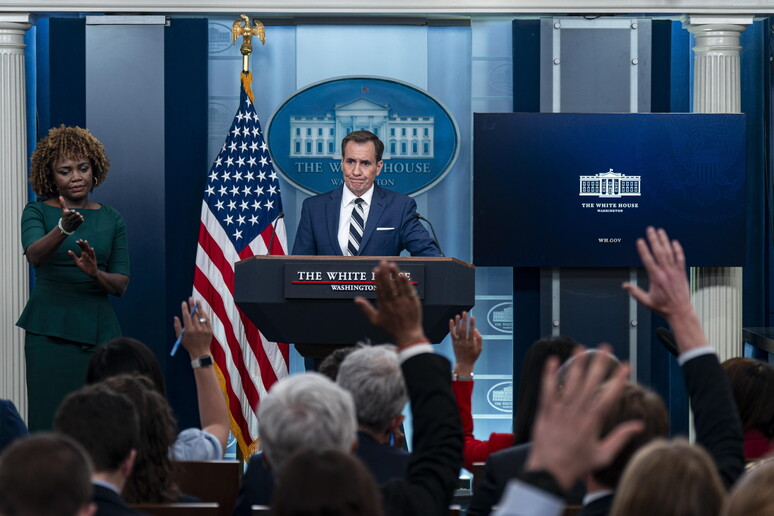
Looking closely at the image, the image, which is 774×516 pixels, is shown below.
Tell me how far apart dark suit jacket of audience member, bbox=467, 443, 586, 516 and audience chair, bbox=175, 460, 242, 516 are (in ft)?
2.18

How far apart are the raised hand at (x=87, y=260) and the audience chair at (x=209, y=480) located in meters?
2.00

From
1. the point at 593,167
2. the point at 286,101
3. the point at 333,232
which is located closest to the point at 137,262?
the point at 286,101

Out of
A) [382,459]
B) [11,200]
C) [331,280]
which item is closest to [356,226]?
[331,280]

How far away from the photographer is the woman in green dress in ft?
15.8

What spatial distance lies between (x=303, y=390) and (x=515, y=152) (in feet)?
13.8

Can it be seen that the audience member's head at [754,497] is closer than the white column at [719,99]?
Yes

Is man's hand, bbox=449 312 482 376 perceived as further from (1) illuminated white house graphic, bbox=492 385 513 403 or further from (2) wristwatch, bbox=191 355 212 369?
(1) illuminated white house graphic, bbox=492 385 513 403

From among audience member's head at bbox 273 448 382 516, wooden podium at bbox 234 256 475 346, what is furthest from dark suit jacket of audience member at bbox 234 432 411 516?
wooden podium at bbox 234 256 475 346

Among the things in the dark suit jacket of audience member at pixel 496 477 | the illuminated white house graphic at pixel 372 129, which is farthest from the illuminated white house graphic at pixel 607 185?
the dark suit jacket of audience member at pixel 496 477

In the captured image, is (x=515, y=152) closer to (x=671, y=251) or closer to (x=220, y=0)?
(x=220, y=0)

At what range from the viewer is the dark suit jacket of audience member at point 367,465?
7.75 feet

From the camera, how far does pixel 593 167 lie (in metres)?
6.03

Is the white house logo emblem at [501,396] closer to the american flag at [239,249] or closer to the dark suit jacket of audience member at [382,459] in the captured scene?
the american flag at [239,249]

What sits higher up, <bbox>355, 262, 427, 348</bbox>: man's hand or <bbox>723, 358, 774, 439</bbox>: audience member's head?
<bbox>355, 262, 427, 348</bbox>: man's hand
